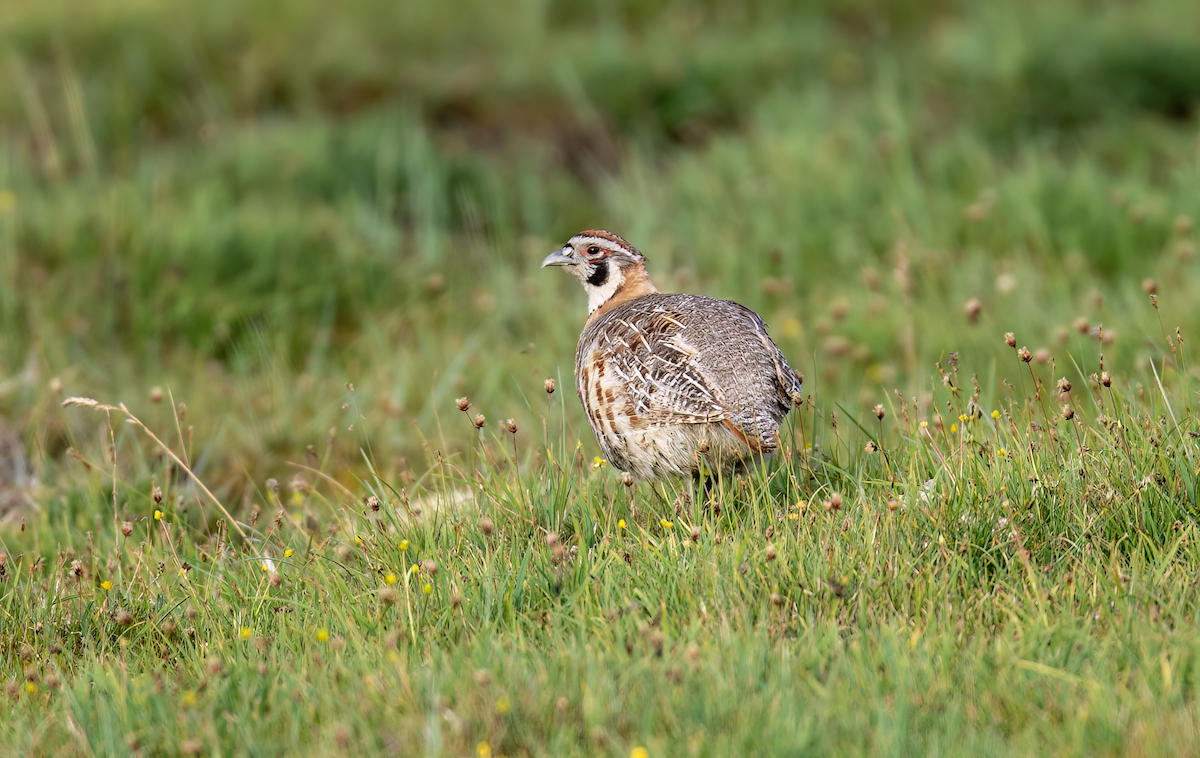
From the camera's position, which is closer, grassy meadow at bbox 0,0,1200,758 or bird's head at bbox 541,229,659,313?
grassy meadow at bbox 0,0,1200,758

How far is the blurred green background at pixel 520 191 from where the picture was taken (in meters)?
7.52

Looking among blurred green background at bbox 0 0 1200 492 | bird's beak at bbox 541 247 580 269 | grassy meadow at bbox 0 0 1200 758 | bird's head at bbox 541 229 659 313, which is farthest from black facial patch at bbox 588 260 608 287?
blurred green background at bbox 0 0 1200 492

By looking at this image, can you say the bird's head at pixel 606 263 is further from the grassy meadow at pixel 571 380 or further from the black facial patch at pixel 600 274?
the grassy meadow at pixel 571 380

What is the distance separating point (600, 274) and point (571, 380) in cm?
117

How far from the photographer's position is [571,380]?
23.2ft

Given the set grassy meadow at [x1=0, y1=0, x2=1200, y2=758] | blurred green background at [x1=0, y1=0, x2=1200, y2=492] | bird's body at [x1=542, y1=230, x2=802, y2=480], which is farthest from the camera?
blurred green background at [x1=0, y1=0, x2=1200, y2=492]

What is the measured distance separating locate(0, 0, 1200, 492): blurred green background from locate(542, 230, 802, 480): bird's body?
112 cm

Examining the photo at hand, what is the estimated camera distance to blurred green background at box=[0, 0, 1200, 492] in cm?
752

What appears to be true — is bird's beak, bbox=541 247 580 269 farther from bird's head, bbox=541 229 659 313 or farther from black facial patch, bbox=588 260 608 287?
black facial patch, bbox=588 260 608 287

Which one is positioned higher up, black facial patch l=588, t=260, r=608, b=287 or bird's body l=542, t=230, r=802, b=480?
black facial patch l=588, t=260, r=608, b=287

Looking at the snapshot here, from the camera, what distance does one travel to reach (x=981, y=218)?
28.5ft

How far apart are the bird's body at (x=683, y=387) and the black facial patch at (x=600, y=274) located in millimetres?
686

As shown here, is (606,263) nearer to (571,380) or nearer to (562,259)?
(562,259)

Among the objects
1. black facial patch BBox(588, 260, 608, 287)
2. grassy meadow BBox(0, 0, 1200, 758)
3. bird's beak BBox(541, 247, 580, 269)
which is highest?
bird's beak BBox(541, 247, 580, 269)
